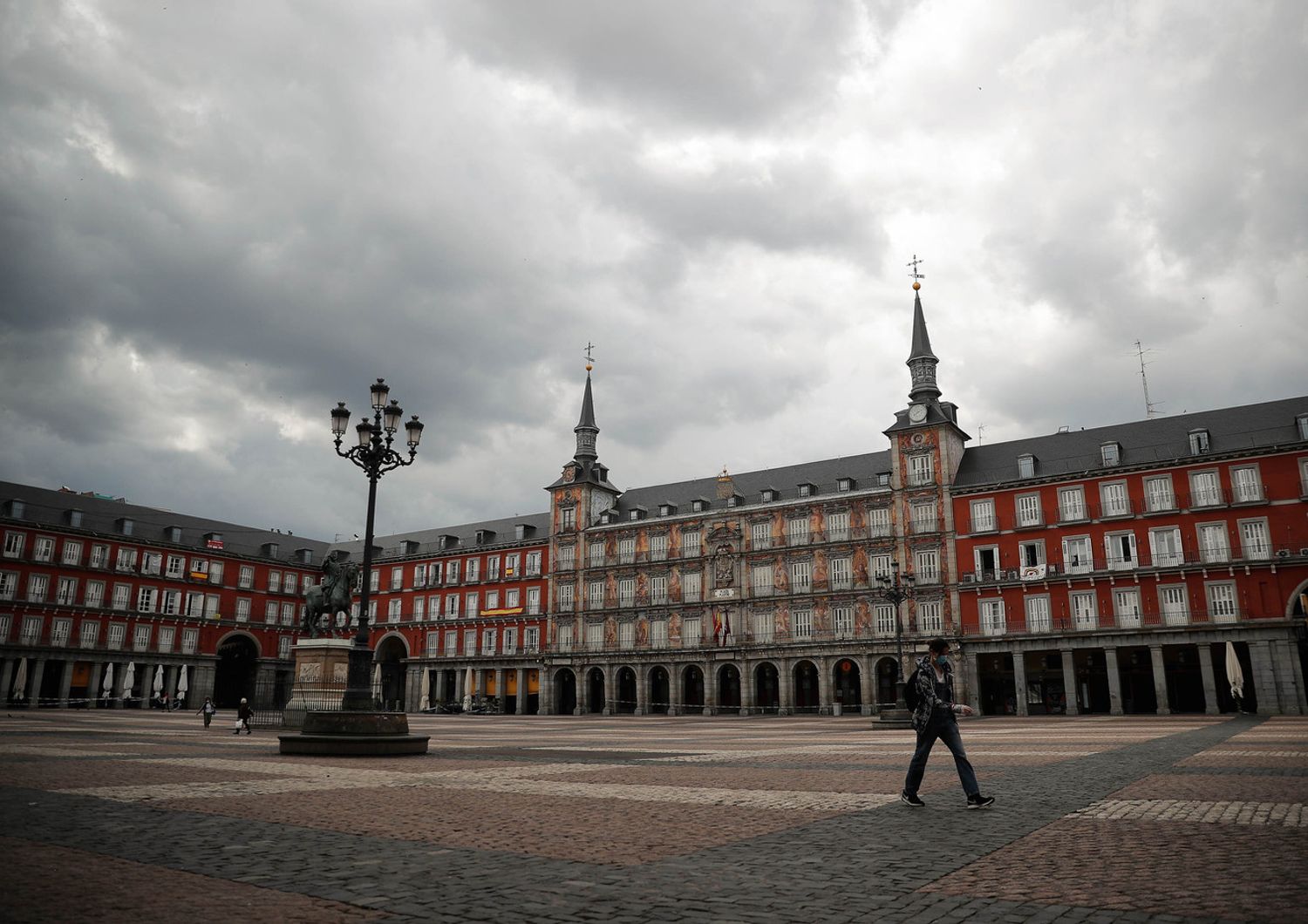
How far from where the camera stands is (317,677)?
27.5m

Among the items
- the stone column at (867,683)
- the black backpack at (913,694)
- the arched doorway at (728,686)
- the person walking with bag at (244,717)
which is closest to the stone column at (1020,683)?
the stone column at (867,683)

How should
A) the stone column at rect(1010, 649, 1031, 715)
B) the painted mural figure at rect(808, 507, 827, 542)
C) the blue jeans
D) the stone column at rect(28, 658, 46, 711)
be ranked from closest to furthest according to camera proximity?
the blue jeans
the stone column at rect(1010, 649, 1031, 715)
the painted mural figure at rect(808, 507, 827, 542)
the stone column at rect(28, 658, 46, 711)

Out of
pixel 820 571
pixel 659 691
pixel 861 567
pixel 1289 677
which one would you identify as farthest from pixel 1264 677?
pixel 659 691

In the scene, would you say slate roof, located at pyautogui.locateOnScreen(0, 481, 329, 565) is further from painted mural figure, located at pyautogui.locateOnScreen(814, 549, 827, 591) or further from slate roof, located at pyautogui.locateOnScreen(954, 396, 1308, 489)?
slate roof, located at pyautogui.locateOnScreen(954, 396, 1308, 489)

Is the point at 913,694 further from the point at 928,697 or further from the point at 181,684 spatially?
the point at 181,684

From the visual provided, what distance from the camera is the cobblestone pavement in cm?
523

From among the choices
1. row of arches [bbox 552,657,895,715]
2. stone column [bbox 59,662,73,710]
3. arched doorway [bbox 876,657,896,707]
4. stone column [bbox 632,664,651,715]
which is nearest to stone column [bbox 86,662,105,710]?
stone column [bbox 59,662,73,710]

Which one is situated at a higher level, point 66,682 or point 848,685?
point 66,682

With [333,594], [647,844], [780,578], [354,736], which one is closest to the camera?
[647,844]

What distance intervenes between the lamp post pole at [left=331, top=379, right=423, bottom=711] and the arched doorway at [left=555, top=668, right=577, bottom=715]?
49957mm

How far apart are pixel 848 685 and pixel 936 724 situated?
49413 mm

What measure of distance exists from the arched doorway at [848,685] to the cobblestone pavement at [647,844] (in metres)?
41.8

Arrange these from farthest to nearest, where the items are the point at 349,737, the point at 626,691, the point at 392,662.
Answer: the point at 392,662
the point at 626,691
the point at 349,737

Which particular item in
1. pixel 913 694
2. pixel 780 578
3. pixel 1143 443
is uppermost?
pixel 1143 443
